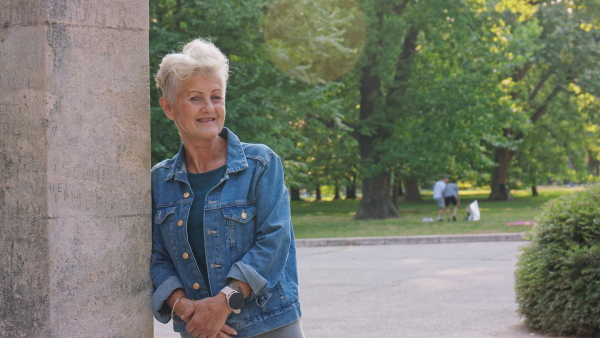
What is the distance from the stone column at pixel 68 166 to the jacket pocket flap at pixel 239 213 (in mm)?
367

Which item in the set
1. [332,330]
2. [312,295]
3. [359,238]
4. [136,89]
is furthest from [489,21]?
[136,89]

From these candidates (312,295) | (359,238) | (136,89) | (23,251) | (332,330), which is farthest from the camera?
(359,238)

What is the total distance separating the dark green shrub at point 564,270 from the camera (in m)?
7.13

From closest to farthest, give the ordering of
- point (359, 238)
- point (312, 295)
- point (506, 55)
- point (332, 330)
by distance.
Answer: point (332, 330), point (312, 295), point (359, 238), point (506, 55)

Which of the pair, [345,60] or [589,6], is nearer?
[345,60]

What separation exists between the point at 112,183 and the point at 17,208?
1.07 ft

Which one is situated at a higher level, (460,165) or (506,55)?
(506,55)

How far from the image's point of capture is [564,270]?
23.8 ft

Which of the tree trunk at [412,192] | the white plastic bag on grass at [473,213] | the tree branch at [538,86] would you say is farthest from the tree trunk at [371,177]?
the tree trunk at [412,192]

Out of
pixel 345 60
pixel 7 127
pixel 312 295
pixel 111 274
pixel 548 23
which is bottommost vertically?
pixel 312 295

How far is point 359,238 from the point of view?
781 inches

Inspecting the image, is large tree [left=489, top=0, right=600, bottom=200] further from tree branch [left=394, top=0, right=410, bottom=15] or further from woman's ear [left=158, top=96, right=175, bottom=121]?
woman's ear [left=158, top=96, right=175, bottom=121]

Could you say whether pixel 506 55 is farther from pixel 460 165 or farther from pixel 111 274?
pixel 111 274

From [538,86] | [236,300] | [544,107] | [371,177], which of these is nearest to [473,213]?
[371,177]
